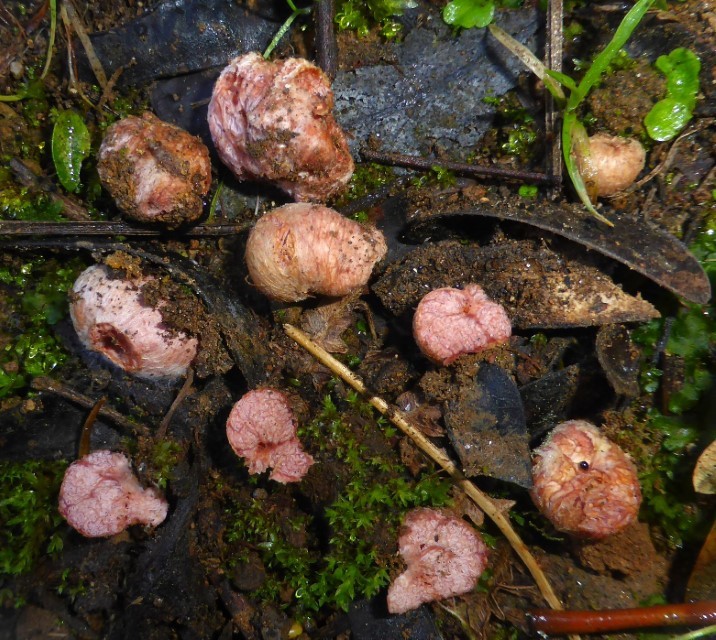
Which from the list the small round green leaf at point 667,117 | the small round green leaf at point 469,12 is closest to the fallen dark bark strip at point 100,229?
the small round green leaf at point 469,12

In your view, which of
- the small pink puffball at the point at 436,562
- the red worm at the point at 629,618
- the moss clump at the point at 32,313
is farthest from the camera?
the moss clump at the point at 32,313

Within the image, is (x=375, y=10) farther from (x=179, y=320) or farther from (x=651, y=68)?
(x=179, y=320)

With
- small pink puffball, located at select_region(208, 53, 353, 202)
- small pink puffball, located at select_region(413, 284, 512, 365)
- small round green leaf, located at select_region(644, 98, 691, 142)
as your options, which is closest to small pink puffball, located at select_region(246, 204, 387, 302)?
small pink puffball, located at select_region(208, 53, 353, 202)

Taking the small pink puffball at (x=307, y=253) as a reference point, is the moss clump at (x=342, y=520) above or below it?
below

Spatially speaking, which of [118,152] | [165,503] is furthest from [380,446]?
A: [118,152]

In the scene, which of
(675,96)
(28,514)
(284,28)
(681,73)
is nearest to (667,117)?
(675,96)

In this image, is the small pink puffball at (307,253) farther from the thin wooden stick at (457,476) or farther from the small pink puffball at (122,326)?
the small pink puffball at (122,326)

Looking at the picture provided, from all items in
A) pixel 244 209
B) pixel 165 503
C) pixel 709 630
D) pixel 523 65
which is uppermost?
pixel 523 65
